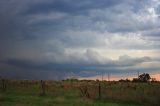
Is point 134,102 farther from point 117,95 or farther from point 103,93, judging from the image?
point 103,93

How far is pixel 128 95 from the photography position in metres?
49.3

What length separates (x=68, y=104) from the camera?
3872cm

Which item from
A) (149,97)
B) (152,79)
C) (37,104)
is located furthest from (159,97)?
(152,79)

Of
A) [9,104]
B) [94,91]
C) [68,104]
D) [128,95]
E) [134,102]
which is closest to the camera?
[9,104]

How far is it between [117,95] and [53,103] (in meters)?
12.9

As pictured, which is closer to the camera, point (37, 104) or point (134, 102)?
point (37, 104)

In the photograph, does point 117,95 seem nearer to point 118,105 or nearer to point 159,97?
point 159,97

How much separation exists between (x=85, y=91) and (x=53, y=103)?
11.6 m

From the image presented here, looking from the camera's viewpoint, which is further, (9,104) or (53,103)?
(53,103)

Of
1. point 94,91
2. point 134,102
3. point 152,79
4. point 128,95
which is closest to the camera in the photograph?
point 134,102

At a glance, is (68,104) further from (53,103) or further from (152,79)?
(152,79)

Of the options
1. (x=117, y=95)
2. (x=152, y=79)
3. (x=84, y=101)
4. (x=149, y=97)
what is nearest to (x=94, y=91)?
(x=117, y=95)

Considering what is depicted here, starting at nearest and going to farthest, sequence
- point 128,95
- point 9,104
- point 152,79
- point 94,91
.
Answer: point 9,104 → point 128,95 → point 94,91 → point 152,79

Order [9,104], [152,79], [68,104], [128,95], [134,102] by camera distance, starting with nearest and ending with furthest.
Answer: [9,104] → [68,104] → [134,102] → [128,95] → [152,79]
